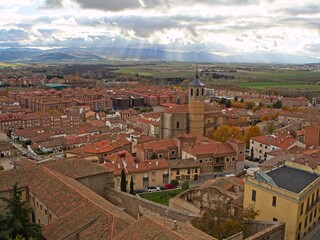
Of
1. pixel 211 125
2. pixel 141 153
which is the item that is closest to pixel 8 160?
pixel 141 153

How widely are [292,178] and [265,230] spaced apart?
5794 mm

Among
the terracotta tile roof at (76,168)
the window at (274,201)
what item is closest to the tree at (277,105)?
the terracotta tile roof at (76,168)

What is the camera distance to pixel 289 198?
20656mm

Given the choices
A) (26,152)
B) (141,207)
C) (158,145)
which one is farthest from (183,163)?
(26,152)

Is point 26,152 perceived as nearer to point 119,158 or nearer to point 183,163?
point 119,158

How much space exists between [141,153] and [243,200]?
2579 cm

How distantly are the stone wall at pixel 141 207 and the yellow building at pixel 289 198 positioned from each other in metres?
4.28

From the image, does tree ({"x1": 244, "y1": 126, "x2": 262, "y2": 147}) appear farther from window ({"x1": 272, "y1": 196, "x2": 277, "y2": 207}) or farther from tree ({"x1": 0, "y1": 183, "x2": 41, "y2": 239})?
tree ({"x1": 0, "y1": 183, "x2": 41, "y2": 239})

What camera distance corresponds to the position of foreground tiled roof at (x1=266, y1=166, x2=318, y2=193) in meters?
21.9

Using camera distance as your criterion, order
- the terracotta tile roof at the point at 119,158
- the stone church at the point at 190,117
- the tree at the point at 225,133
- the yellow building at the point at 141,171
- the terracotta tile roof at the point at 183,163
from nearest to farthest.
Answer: the yellow building at the point at 141,171, the terracotta tile roof at the point at 119,158, the terracotta tile roof at the point at 183,163, the tree at the point at 225,133, the stone church at the point at 190,117

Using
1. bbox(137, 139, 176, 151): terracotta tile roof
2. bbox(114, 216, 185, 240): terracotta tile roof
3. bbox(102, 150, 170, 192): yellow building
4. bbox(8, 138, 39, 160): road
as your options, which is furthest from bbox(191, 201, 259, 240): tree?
bbox(8, 138, 39, 160): road

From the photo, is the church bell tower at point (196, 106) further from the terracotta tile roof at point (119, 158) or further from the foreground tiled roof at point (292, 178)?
the foreground tiled roof at point (292, 178)

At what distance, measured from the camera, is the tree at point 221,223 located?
18.8 metres

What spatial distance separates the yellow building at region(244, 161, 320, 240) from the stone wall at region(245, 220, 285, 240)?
1.72 metres
